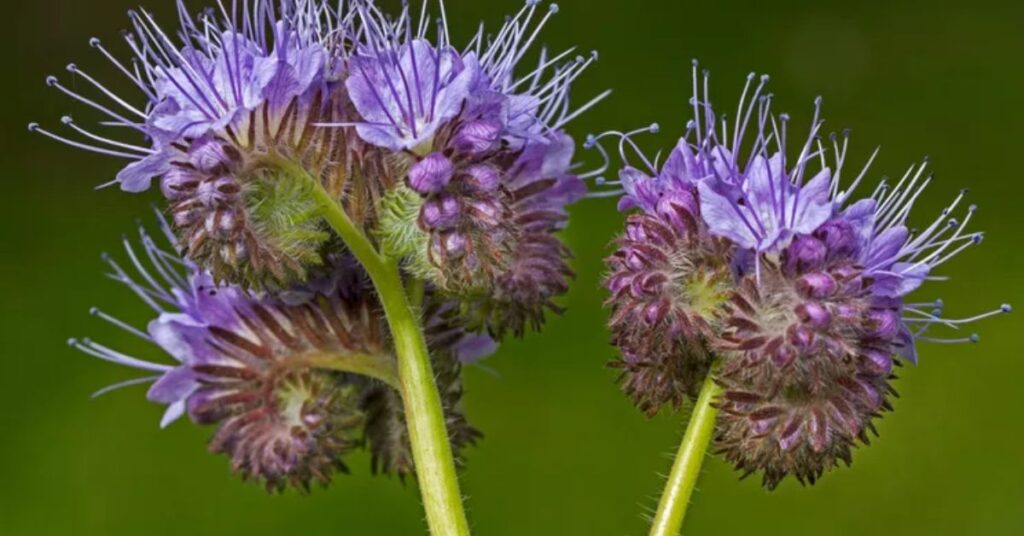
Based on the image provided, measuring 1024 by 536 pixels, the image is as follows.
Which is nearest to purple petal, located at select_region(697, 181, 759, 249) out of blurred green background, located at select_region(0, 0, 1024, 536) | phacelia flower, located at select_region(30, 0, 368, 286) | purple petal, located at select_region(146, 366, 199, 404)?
phacelia flower, located at select_region(30, 0, 368, 286)

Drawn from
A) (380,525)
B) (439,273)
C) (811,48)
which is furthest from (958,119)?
(439,273)

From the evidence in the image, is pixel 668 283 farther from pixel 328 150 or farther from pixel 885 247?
pixel 328 150

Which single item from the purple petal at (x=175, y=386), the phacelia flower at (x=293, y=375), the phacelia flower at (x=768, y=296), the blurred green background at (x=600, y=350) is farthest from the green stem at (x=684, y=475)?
the blurred green background at (x=600, y=350)

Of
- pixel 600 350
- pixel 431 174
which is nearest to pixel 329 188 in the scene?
pixel 431 174

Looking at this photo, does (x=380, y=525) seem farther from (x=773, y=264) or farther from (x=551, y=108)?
(x=773, y=264)

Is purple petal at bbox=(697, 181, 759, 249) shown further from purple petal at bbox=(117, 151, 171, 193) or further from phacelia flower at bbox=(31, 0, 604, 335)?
purple petal at bbox=(117, 151, 171, 193)

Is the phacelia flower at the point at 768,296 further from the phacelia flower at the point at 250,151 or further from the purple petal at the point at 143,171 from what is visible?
the purple petal at the point at 143,171
